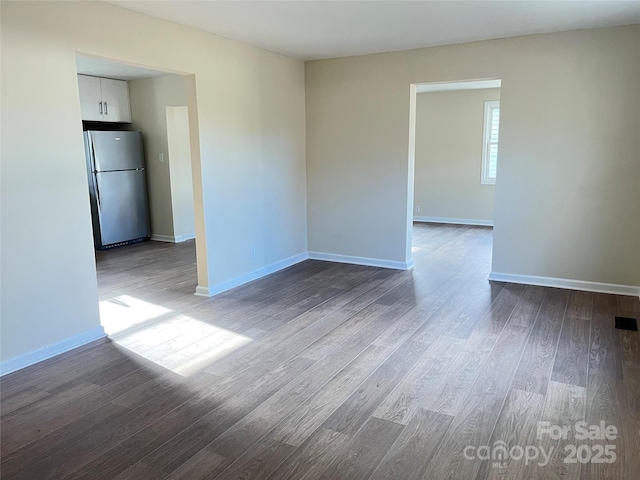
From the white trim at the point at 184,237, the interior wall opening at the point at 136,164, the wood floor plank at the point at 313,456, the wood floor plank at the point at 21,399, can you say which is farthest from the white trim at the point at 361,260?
the wood floor plank at the point at 21,399

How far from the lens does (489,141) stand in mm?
8375

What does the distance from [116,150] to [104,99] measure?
737 mm

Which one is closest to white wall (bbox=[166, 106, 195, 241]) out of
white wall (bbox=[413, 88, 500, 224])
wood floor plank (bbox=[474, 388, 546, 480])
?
white wall (bbox=[413, 88, 500, 224])

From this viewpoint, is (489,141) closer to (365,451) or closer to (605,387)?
(605,387)

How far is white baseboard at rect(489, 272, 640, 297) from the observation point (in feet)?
14.6

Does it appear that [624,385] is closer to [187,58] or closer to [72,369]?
[72,369]

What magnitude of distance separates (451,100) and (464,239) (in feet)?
9.06

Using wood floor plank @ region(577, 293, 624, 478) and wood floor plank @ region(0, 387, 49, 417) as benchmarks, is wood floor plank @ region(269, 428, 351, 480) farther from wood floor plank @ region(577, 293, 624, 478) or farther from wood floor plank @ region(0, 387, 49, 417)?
wood floor plank @ region(0, 387, 49, 417)

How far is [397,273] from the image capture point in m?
5.41

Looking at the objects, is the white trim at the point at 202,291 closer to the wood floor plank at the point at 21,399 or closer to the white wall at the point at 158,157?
the wood floor plank at the point at 21,399

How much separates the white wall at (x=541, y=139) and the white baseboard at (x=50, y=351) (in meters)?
3.29

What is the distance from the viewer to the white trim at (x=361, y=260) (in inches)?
221

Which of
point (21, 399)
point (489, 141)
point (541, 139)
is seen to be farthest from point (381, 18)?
point (489, 141)

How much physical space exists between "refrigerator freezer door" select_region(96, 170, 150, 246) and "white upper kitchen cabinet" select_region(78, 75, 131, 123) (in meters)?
0.81
